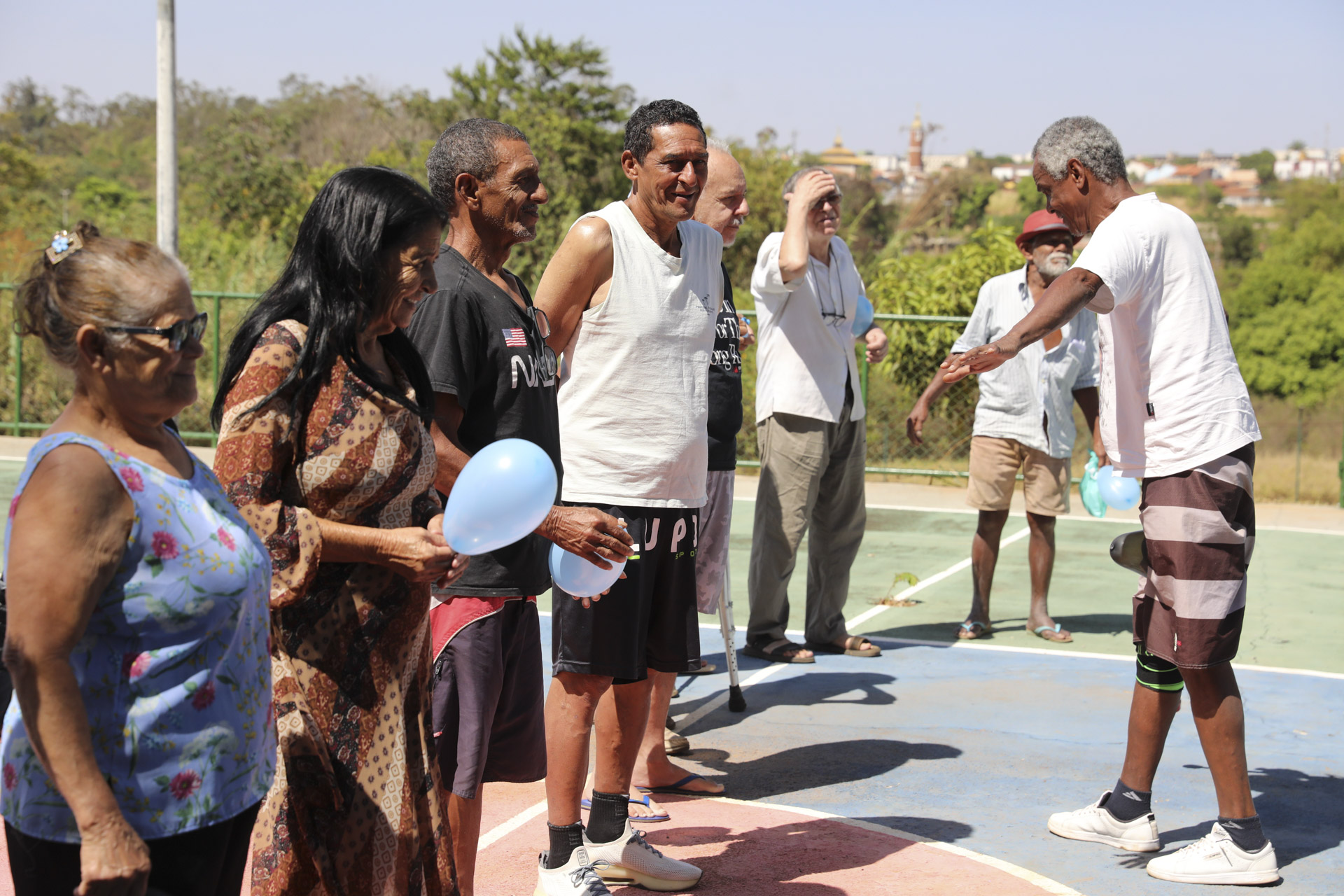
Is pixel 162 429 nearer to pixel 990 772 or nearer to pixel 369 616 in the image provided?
pixel 369 616

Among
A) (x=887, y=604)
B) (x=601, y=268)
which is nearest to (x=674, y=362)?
(x=601, y=268)

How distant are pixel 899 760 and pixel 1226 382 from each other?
211 cm

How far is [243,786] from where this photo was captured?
220cm

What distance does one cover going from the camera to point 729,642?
5.65m

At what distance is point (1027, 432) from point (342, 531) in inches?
225

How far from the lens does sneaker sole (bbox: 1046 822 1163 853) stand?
168 inches

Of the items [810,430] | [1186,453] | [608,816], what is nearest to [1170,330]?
[1186,453]

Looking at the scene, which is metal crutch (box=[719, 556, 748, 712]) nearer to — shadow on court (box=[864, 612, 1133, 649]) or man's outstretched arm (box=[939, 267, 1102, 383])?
shadow on court (box=[864, 612, 1133, 649])

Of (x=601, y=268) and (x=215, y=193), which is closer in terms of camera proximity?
(x=601, y=268)

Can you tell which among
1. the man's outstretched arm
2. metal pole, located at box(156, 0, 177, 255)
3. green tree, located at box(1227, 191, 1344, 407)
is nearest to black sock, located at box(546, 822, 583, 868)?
the man's outstretched arm

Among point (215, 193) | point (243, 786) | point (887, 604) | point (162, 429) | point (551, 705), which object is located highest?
point (215, 193)

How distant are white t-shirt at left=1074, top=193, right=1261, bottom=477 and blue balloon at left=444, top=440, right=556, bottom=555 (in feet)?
7.04

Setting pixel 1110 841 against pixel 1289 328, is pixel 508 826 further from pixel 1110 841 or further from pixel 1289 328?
pixel 1289 328

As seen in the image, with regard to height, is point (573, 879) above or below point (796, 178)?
below
